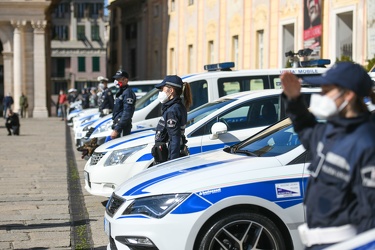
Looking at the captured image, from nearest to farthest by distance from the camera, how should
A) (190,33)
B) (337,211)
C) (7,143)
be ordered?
(337,211)
(7,143)
(190,33)

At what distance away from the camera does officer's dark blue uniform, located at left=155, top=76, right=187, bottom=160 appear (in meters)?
9.95

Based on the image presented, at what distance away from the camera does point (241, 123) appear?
11672 millimetres

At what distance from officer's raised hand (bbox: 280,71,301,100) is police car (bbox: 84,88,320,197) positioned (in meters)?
6.01

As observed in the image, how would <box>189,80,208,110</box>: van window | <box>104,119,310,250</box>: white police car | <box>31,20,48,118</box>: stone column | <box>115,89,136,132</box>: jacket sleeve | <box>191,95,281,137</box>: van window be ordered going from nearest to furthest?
<box>104,119,310,250</box>: white police car → <box>191,95,281,137</box>: van window → <box>115,89,136,132</box>: jacket sleeve → <box>189,80,208,110</box>: van window → <box>31,20,48,118</box>: stone column

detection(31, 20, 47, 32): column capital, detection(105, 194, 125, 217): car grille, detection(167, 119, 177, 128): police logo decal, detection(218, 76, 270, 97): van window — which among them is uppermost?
detection(31, 20, 47, 32): column capital

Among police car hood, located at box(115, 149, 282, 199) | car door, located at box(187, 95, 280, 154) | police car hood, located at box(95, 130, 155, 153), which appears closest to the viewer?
police car hood, located at box(115, 149, 282, 199)

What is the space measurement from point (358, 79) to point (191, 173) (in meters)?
3.07

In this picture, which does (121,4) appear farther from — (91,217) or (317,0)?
(91,217)

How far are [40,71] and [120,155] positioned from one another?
42.4 m

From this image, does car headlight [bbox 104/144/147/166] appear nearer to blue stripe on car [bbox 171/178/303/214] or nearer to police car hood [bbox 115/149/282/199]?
police car hood [bbox 115/149/282/199]

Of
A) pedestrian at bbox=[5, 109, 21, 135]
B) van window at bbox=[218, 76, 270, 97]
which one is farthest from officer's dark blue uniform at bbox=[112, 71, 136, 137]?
pedestrian at bbox=[5, 109, 21, 135]

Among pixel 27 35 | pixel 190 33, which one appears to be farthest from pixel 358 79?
pixel 27 35

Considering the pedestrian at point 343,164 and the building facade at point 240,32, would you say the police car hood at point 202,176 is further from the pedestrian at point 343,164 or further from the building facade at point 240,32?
the building facade at point 240,32

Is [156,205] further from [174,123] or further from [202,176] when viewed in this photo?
[174,123]
